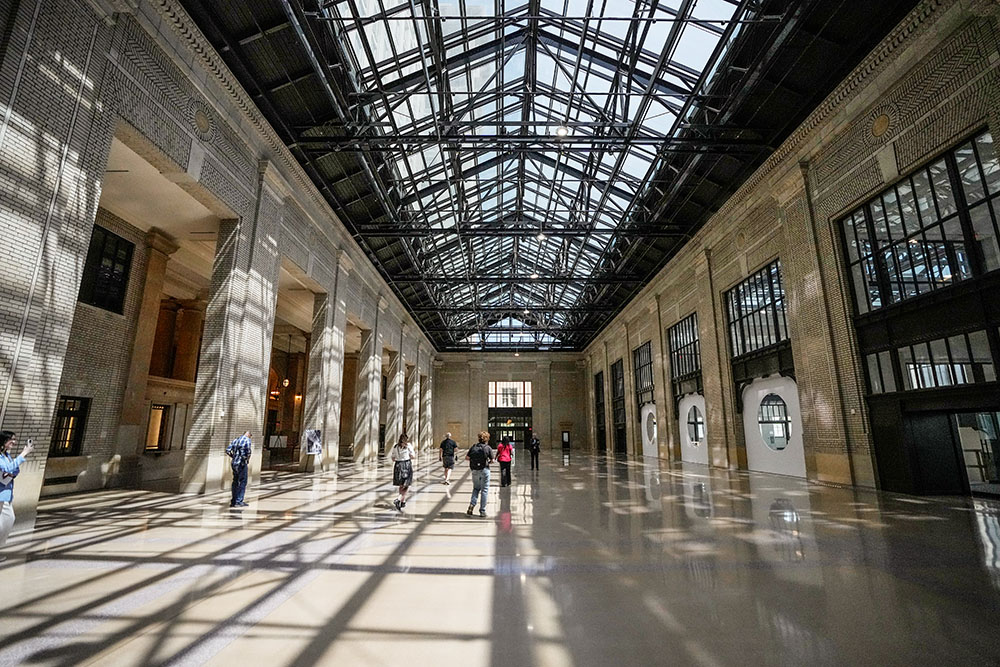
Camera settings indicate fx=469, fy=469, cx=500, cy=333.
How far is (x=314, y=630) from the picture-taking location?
3592mm

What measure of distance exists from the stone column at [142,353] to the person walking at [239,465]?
6710 millimetres

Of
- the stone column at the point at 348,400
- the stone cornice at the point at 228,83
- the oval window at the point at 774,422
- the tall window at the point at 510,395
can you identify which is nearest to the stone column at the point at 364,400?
the stone column at the point at 348,400

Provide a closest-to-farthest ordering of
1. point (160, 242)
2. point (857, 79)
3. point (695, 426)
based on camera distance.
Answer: point (857, 79) < point (160, 242) < point (695, 426)

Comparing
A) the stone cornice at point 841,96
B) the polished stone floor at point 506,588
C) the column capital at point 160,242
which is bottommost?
the polished stone floor at point 506,588

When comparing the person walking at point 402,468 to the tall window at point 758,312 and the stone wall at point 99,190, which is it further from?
the tall window at point 758,312

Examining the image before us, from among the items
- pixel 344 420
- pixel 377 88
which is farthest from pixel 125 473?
pixel 344 420

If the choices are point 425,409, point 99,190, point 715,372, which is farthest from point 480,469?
→ point 425,409

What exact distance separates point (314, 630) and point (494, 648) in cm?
141

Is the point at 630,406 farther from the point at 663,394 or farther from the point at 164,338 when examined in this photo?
the point at 164,338

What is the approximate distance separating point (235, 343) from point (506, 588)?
35.1 feet

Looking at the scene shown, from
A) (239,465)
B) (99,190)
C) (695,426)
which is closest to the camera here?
(99,190)

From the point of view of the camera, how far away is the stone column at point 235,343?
37.3ft

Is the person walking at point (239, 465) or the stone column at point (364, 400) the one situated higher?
the stone column at point (364, 400)

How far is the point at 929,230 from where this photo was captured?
33.8ft
